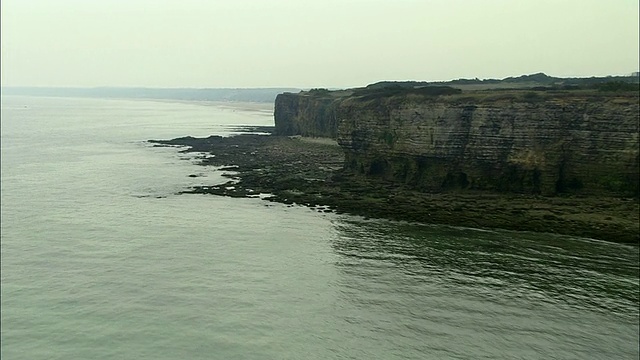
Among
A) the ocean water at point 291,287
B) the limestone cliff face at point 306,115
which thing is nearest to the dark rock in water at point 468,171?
the ocean water at point 291,287

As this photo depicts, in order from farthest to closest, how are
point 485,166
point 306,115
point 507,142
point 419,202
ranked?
point 306,115 → point 485,166 → point 507,142 → point 419,202

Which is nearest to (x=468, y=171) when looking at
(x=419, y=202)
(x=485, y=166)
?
(x=485, y=166)

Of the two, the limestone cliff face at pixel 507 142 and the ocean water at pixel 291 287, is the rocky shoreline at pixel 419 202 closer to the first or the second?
the limestone cliff face at pixel 507 142

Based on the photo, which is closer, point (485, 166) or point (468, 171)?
point (485, 166)

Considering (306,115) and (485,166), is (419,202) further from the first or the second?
(306,115)

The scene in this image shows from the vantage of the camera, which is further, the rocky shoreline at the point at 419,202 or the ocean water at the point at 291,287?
the rocky shoreline at the point at 419,202

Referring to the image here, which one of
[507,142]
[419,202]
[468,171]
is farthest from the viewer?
[468,171]

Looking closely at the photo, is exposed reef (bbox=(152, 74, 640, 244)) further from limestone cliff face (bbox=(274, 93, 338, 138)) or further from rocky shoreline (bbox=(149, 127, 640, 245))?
limestone cliff face (bbox=(274, 93, 338, 138))

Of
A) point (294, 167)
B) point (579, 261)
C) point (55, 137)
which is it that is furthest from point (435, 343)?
point (55, 137)
